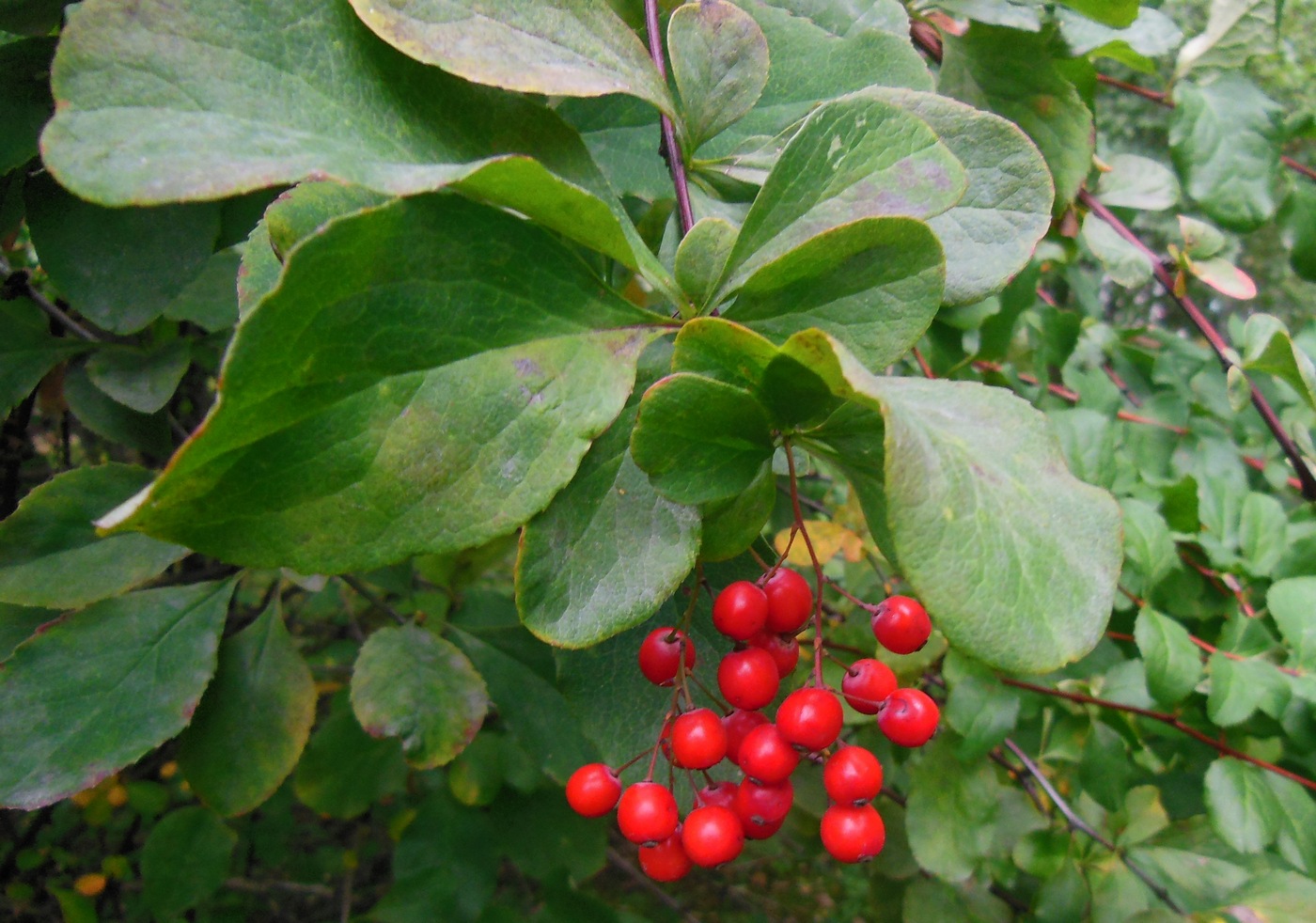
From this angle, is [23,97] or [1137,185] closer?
[23,97]

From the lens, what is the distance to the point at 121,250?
0.75 m

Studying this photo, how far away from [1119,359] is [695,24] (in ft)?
5.06

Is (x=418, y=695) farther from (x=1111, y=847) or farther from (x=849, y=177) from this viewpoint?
(x=1111, y=847)

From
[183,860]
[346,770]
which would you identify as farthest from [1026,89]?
[183,860]

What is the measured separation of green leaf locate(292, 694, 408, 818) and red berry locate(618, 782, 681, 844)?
105 cm

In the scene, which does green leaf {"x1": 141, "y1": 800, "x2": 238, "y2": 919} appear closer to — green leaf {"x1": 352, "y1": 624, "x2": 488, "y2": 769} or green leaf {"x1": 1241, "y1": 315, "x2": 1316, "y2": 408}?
green leaf {"x1": 352, "y1": 624, "x2": 488, "y2": 769}

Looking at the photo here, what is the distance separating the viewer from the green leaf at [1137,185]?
47.6 inches

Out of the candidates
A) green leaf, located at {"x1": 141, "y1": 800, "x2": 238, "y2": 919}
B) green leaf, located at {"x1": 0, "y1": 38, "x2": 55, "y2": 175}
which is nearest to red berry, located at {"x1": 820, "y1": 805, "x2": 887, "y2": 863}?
green leaf, located at {"x1": 0, "y1": 38, "x2": 55, "y2": 175}

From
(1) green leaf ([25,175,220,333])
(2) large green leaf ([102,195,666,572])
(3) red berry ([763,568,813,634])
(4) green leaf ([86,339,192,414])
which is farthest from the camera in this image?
(4) green leaf ([86,339,192,414])

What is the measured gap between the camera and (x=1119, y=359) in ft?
5.97

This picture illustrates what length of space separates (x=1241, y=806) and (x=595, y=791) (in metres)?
0.90

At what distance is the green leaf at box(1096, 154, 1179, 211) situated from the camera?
121 cm

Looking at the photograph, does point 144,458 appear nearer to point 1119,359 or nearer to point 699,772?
point 699,772

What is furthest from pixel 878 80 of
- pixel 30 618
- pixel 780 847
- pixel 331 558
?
pixel 780 847
